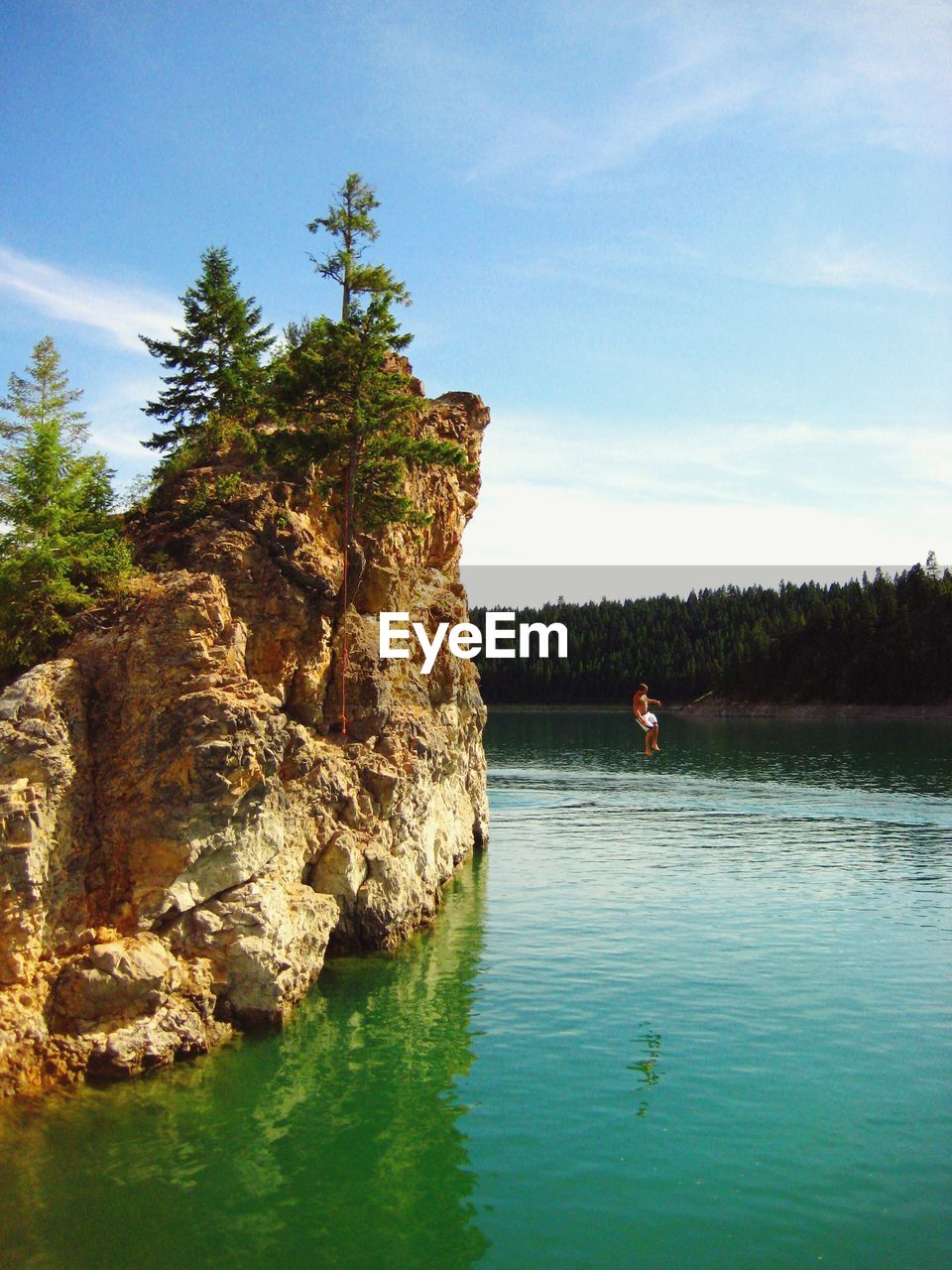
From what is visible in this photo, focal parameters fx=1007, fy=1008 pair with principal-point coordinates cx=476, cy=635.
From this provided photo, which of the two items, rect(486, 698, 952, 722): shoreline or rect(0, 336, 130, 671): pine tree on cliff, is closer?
rect(0, 336, 130, 671): pine tree on cliff

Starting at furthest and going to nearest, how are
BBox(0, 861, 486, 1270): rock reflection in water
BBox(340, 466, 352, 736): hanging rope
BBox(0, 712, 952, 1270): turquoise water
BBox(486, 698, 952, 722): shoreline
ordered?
BBox(486, 698, 952, 722): shoreline
BBox(340, 466, 352, 736): hanging rope
BBox(0, 712, 952, 1270): turquoise water
BBox(0, 861, 486, 1270): rock reflection in water

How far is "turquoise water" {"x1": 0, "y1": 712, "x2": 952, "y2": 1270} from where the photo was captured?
642 inches

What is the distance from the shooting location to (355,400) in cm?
3581

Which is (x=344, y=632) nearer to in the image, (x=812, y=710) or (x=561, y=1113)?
(x=561, y=1113)

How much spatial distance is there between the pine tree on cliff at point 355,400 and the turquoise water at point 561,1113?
11.4 meters

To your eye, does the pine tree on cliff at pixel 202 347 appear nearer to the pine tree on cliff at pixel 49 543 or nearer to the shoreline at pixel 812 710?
the pine tree on cliff at pixel 49 543

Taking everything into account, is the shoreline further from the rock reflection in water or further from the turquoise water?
the rock reflection in water

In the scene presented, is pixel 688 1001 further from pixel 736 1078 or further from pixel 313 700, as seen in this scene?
pixel 313 700

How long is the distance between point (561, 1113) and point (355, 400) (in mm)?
24339

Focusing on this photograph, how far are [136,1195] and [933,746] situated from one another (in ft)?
349

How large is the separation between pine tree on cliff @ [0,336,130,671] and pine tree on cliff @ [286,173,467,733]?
7412 mm

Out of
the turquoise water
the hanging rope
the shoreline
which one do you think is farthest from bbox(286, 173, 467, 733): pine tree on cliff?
the shoreline

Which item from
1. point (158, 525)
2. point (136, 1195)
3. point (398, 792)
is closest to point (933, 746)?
point (398, 792)

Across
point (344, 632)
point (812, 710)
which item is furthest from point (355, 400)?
point (812, 710)
